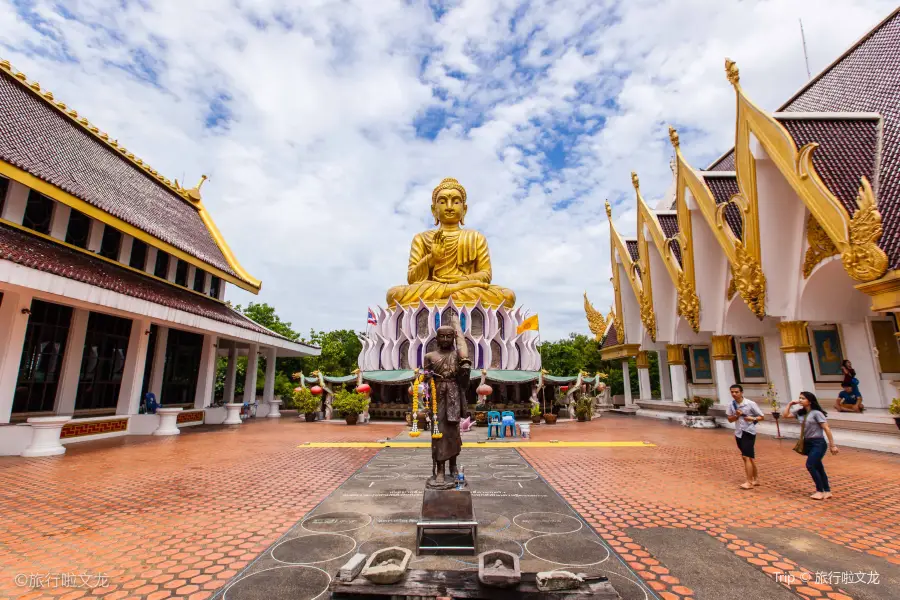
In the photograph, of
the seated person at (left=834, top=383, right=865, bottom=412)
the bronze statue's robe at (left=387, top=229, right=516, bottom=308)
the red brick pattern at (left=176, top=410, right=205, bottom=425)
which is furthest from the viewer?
the bronze statue's robe at (left=387, top=229, right=516, bottom=308)

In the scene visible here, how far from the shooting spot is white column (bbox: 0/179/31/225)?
1034 centimetres

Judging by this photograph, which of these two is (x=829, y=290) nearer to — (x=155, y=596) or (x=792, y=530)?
(x=792, y=530)

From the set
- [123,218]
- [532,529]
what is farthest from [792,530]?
[123,218]

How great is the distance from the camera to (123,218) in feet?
38.0

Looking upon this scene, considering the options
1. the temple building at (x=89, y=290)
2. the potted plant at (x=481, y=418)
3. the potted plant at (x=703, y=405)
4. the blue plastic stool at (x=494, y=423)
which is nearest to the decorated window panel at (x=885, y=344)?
the potted plant at (x=703, y=405)

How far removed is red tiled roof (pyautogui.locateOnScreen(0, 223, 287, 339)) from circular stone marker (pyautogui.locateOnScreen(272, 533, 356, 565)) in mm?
8113

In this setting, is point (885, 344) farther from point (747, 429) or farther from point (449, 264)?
point (449, 264)

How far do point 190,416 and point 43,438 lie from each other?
6.67 m

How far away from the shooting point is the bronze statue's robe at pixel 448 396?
5.00 m

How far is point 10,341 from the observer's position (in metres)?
9.76

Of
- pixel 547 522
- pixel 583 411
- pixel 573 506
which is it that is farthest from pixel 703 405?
pixel 547 522

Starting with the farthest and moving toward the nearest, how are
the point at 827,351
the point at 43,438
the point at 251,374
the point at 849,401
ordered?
1. the point at 251,374
2. the point at 827,351
3. the point at 849,401
4. the point at 43,438

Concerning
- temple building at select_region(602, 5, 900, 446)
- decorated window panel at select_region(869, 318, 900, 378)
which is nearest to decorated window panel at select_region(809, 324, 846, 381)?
temple building at select_region(602, 5, 900, 446)

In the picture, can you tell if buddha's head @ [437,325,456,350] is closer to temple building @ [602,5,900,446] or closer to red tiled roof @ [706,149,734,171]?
temple building @ [602,5,900,446]
